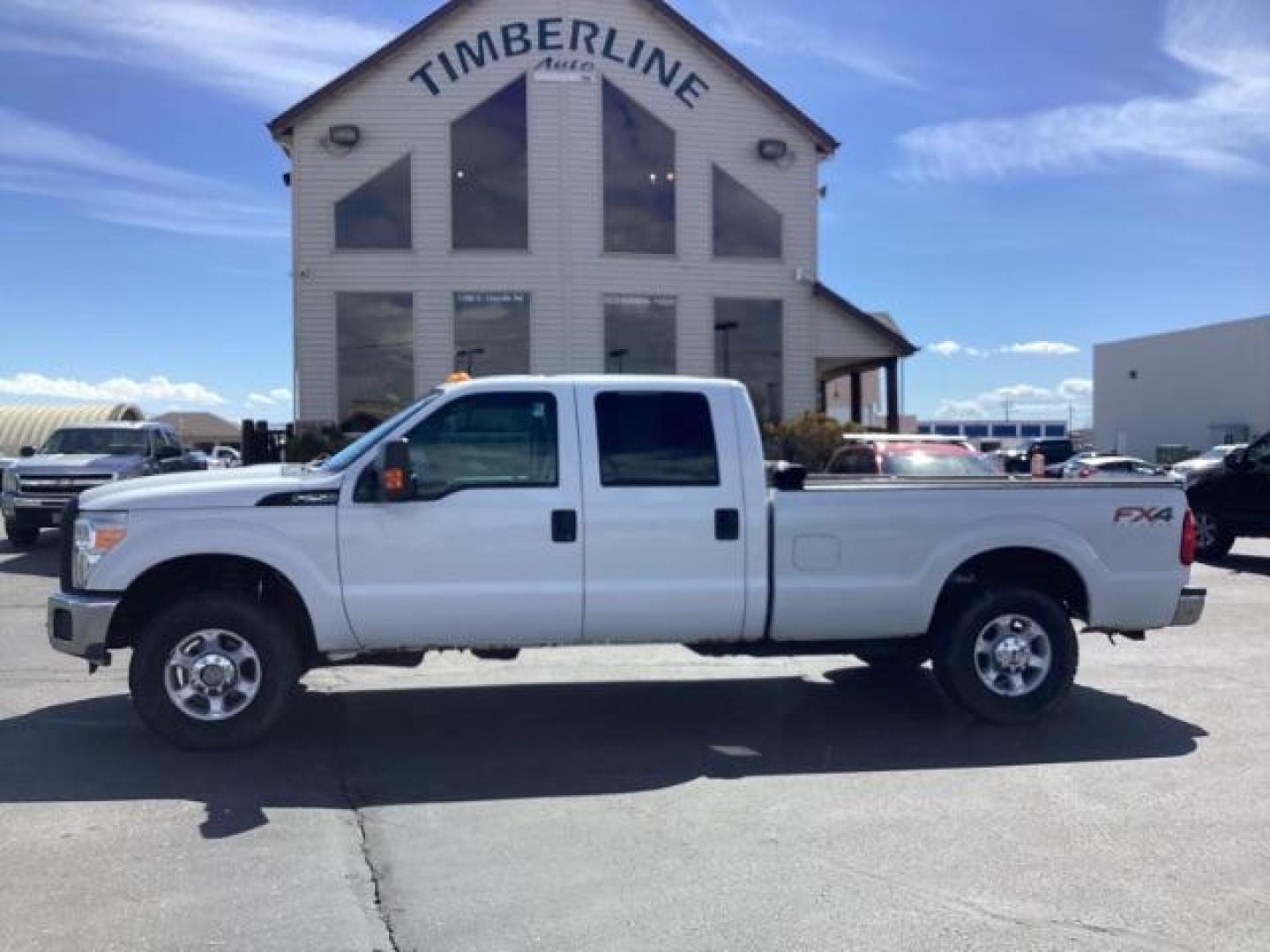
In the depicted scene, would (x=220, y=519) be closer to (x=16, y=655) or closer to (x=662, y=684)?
(x=662, y=684)

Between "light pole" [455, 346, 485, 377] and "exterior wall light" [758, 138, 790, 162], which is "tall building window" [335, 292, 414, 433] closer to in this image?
"light pole" [455, 346, 485, 377]

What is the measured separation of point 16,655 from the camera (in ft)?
30.3

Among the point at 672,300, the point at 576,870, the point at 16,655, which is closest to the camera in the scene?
the point at 576,870

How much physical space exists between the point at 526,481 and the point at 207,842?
7.94 feet

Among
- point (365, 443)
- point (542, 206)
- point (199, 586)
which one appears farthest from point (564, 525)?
point (542, 206)

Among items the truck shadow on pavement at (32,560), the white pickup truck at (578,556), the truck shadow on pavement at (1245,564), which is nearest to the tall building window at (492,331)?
the truck shadow on pavement at (32,560)

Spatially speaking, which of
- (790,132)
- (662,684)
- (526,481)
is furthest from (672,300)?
(526,481)

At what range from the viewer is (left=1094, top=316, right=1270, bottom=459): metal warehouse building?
173ft

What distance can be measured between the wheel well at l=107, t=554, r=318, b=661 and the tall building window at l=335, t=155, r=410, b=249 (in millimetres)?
15966

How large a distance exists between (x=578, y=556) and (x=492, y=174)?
16.7m

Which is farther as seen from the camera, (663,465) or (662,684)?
(662,684)

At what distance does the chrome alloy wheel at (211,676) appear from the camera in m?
6.34

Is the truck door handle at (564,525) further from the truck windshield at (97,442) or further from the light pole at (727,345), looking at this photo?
the light pole at (727,345)

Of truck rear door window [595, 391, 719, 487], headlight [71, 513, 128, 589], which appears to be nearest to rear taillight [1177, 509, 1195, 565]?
truck rear door window [595, 391, 719, 487]
